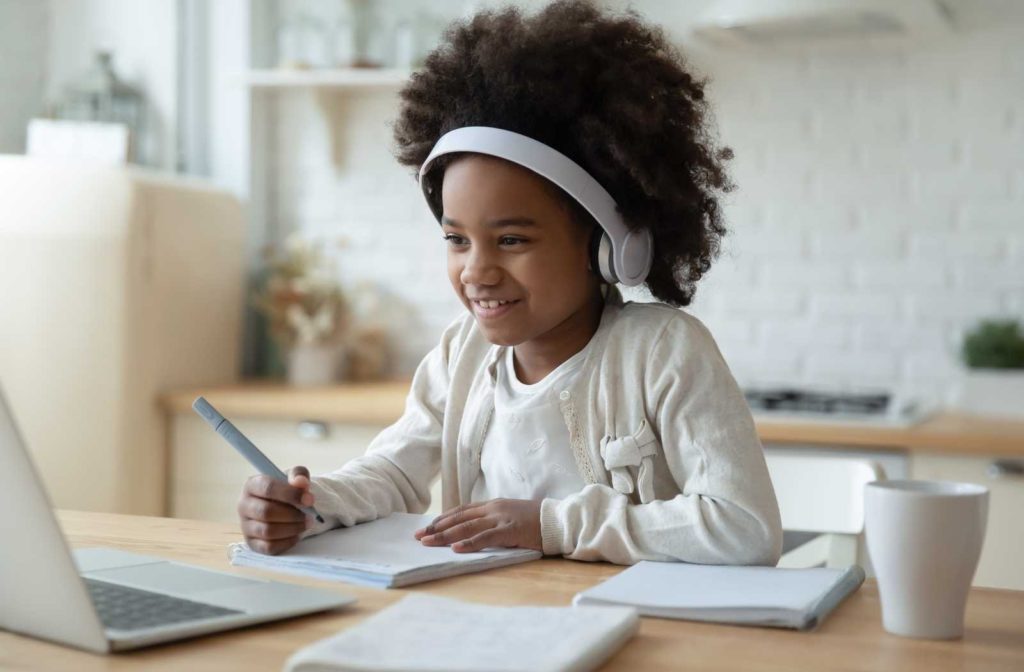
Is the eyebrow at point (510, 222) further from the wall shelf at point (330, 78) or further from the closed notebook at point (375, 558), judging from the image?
the wall shelf at point (330, 78)

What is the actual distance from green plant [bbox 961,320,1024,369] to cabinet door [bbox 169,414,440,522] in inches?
54.9

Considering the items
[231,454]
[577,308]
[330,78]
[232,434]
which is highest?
[330,78]

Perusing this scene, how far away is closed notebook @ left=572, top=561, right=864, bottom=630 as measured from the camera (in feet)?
3.40

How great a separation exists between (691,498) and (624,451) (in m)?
0.15

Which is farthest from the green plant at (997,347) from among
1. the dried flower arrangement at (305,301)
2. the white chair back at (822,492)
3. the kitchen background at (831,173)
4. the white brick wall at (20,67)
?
the white brick wall at (20,67)

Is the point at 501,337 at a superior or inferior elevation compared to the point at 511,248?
inferior

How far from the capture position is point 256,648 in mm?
953

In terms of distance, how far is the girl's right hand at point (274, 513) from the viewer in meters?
1.30

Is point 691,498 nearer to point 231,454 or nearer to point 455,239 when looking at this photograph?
point 455,239

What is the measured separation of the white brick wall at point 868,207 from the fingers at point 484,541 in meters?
1.78

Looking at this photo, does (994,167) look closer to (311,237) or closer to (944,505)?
(311,237)

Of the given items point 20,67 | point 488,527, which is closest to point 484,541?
point 488,527

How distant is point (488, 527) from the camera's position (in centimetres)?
133

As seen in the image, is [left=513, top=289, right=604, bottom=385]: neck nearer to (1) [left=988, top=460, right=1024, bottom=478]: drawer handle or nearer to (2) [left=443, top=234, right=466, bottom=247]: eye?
(2) [left=443, top=234, right=466, bottom=247]: eye
